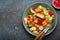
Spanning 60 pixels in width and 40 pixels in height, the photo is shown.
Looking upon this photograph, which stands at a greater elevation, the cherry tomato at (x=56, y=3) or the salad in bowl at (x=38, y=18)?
the cherry tomato at (x=56, y=3)

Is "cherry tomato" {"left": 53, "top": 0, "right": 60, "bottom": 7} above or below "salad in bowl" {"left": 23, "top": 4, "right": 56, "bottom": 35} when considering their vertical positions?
above

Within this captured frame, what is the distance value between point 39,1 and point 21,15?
0.53ft

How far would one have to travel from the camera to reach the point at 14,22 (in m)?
1.21

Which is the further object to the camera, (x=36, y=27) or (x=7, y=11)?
(x=7, y=11)

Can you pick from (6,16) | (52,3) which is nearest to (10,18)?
(6,16)

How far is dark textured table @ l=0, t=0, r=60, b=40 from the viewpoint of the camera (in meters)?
1.16

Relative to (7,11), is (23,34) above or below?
below

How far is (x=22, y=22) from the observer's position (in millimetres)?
1194

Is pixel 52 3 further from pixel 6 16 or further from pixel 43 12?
pixel 6 16

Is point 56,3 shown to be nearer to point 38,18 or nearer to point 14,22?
point 38,18

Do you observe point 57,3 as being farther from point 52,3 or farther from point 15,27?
point 15,27

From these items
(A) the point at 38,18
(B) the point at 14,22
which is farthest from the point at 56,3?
(B) the point at 14,22

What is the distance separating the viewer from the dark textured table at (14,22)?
3.80 feet

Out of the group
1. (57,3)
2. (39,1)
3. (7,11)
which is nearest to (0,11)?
(7,11)
